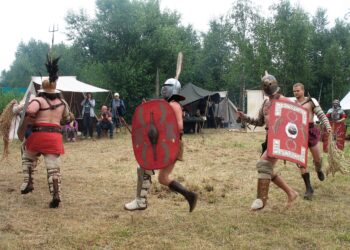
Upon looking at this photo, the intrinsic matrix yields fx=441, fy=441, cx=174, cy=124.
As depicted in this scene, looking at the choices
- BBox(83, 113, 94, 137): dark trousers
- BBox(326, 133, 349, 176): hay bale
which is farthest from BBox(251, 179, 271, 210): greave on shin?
BBox(83, 113, 94, 137): dark trousers

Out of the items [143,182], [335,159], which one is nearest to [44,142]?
[143,182]

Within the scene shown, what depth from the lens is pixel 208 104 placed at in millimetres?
19594

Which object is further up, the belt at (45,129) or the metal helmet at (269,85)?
the metal helmet at (269,85)

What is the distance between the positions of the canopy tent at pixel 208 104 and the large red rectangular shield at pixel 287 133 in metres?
Answer: 12.7

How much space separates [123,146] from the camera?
39.7 ft

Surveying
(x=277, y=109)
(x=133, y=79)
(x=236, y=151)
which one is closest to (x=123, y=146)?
(x=236, y=151)

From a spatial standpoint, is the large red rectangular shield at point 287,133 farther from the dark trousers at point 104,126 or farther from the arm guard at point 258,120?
the dark trousers at point 104,126

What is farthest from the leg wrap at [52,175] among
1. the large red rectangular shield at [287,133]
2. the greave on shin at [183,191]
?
the large red rectangular shield at [287,133]

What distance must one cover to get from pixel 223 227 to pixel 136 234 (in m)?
0.82

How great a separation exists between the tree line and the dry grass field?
53.4ft

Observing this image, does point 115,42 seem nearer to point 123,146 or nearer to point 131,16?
point 131,16

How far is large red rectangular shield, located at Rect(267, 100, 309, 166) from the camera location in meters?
4.46

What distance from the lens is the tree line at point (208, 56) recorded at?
2333cm

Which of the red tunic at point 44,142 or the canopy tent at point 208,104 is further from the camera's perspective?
the canopy tent at point 208,104
